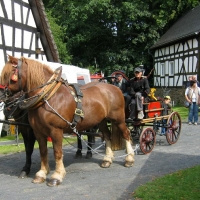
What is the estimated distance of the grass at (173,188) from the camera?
14.8ft

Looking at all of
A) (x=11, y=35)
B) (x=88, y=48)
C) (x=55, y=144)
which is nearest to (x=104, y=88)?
(x=55, y=144)

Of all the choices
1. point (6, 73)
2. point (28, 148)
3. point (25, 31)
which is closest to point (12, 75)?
point (6, 73)

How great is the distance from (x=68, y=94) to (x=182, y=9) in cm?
2593

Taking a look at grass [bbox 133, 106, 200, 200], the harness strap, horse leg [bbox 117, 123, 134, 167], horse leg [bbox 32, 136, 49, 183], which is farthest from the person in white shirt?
horse leg [bbox 32, 136, 49, 183]

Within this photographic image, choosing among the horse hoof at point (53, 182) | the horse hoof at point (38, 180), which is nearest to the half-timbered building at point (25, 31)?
the horse hoof at point (38, 180)

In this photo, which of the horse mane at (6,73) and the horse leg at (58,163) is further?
the horse leg at (58,163)

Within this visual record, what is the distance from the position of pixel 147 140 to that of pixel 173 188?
2.68m

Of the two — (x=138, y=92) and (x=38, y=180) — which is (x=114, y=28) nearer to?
(x=138, y=92)

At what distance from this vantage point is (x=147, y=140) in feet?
24.7

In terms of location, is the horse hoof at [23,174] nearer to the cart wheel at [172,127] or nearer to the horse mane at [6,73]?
the horse mane at [6,73]

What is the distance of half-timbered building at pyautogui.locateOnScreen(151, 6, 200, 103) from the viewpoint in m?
22.2

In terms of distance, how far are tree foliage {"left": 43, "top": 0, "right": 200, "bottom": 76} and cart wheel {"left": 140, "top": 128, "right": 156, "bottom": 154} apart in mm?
19838

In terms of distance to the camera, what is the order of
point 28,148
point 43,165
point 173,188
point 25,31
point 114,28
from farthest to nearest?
point 114,28 → point 25,31 → point 28,148 → point 43,165 → point 173,188

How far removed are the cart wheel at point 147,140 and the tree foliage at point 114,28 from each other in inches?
781
